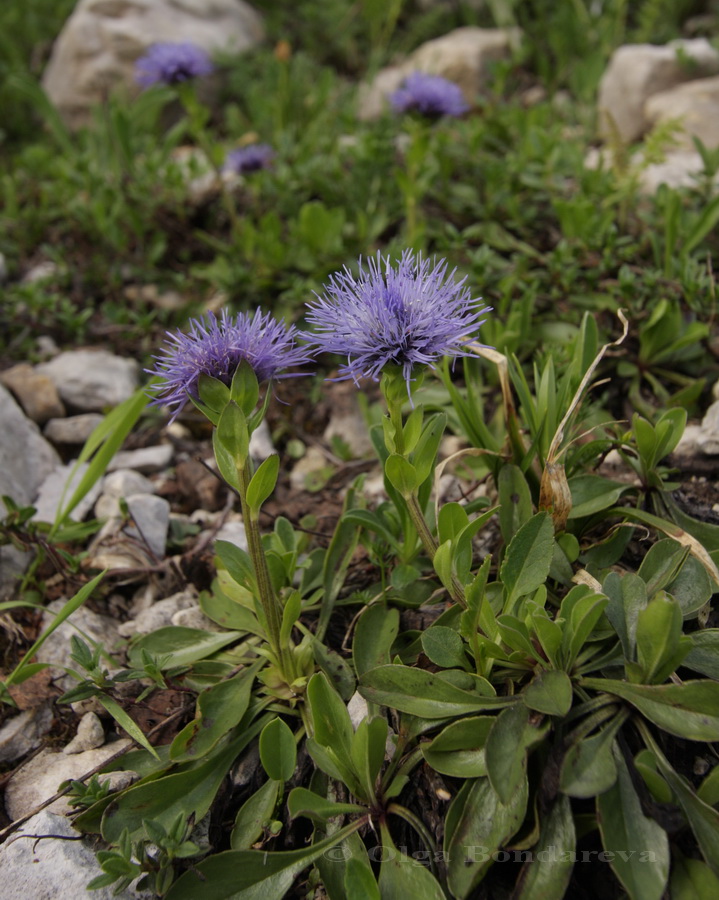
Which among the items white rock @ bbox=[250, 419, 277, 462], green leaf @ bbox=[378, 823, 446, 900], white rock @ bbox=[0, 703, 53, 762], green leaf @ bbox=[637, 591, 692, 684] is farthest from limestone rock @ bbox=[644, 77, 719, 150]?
white rock @ bbox=[0, 703, 53, 762]

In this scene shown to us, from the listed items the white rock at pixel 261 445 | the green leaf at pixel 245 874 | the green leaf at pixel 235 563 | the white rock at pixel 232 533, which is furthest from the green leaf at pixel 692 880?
the white rock at pixel 261 445

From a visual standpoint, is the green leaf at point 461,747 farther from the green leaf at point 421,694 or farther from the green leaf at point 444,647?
the green leaf at point 444,647

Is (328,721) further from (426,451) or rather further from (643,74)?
(643,74)

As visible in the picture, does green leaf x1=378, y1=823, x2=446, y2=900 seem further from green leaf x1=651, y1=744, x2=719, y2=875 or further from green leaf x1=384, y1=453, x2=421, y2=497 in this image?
green leaf x1=384, y1=453, x2=421, y2=497

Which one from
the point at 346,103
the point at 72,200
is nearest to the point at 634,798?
the point at 72,200

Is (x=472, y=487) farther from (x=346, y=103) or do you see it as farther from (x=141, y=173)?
(x=346, y=103)
